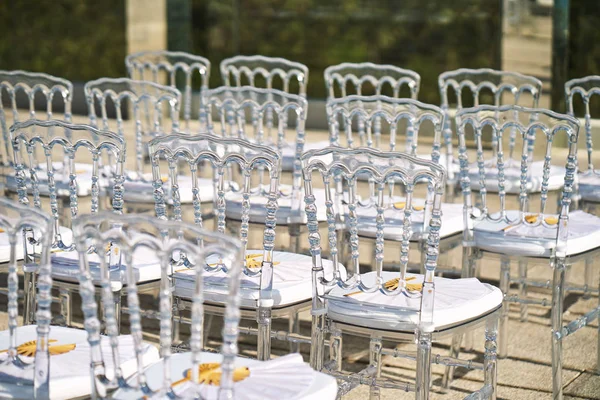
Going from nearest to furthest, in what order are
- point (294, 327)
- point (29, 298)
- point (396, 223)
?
point (29, 298)
point (396, 223)
point (294, 327)

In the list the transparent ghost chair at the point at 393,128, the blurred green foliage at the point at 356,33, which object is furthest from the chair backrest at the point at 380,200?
the blurred green foliage at the point at 356,33

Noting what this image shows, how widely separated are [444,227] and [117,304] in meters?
1.37

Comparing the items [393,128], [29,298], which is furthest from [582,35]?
[29,298]

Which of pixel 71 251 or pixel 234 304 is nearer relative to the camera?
pixel 234 304

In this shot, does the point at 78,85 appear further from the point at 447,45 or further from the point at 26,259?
the point at 26,259

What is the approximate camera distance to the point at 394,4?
9305 millimetres

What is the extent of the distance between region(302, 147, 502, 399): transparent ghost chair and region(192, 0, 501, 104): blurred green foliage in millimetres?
5519

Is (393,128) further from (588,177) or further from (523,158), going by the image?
(588,177)

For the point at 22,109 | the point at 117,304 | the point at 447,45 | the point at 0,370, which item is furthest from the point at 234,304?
the point at 22,109

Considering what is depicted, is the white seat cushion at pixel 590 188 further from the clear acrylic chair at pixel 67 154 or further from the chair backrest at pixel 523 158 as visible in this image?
the clear acrylic chair at pixel 67 154

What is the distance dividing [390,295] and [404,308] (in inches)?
4.7

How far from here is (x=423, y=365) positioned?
3211 millimetres

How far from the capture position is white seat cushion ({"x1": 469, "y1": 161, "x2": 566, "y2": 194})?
4.87 meters

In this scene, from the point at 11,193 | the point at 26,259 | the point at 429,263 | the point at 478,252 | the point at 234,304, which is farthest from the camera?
the point at 11,193
